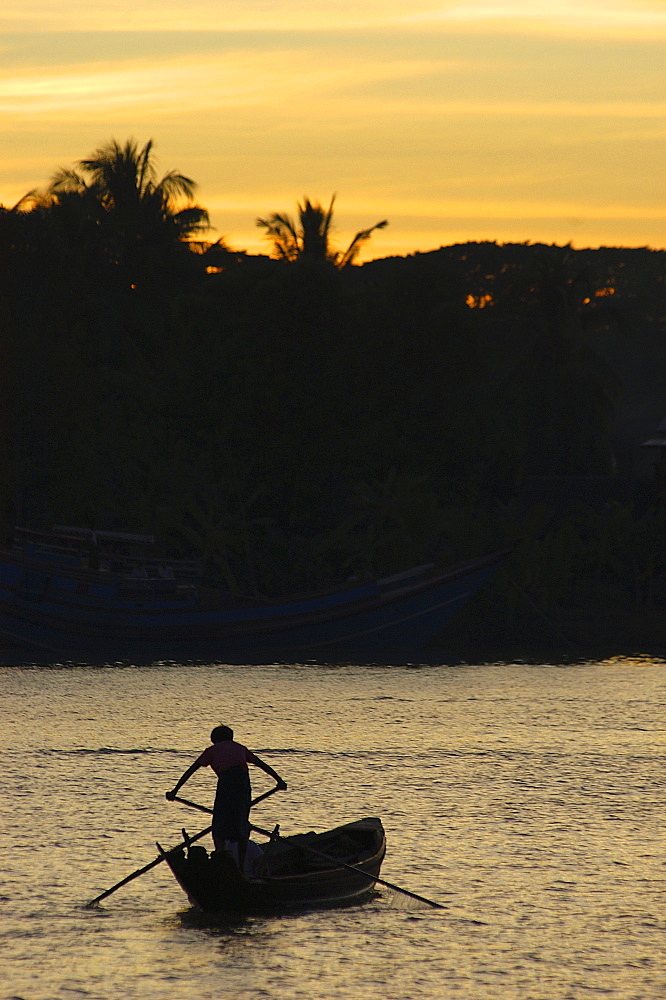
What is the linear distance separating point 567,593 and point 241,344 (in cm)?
1715

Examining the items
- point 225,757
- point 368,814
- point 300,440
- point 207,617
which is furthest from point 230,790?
point 300,440

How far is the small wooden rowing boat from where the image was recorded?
17.0 meters

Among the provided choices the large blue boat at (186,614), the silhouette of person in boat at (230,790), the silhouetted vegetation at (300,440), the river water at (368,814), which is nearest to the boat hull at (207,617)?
the large blue boat at (186,614)

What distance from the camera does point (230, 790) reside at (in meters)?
17.3

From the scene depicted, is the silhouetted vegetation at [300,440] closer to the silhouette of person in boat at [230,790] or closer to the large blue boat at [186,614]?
the large blue boat at [186,614]

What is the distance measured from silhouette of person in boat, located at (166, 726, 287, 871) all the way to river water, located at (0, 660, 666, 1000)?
1.39 m

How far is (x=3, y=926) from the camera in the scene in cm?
1800

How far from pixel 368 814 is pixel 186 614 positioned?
22.3 meters

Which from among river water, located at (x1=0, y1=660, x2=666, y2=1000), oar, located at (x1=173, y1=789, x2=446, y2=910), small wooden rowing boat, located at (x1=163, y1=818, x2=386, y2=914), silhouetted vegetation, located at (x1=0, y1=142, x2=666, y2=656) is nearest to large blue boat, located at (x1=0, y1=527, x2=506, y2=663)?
river water, located at (x1=0, y1=660, x2=666, y2=1000)

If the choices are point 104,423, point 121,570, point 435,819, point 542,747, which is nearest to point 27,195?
point 104,423

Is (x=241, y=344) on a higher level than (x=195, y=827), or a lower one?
higher

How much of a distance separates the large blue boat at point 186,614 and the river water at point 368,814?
8.46 ft

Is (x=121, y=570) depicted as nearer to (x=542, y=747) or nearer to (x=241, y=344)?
(x=241, y=344)

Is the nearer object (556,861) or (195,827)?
(556,861)
